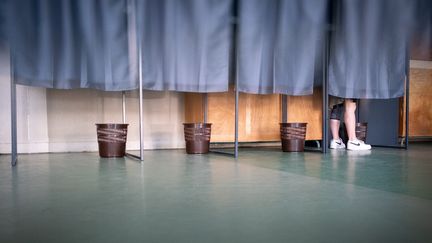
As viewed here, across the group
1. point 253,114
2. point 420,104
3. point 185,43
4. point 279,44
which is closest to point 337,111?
point 253,114

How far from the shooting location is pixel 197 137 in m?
3.14

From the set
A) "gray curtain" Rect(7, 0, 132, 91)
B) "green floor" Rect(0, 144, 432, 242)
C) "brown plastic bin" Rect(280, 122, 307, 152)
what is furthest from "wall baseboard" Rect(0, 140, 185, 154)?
"brown plastic bin" Rect(280, 122, 307, 152)

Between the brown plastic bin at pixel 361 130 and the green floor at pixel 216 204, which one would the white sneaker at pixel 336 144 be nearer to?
the brown plastic bin at pixel 361 130

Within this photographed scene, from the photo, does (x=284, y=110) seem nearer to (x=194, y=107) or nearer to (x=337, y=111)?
(x=337, y=111)

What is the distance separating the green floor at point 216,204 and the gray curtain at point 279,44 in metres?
1.15

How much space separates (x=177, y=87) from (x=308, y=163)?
4.04 ft

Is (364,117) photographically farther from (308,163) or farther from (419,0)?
(308,163)

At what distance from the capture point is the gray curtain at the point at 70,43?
95.4 inches

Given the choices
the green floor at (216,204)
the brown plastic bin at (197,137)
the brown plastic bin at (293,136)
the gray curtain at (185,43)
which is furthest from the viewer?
the brown plastic bin at (293,136)

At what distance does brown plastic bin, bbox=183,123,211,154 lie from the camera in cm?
313

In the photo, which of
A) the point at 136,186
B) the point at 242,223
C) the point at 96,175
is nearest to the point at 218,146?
the point at 96,175

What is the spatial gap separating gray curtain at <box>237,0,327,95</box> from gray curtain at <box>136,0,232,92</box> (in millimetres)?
164

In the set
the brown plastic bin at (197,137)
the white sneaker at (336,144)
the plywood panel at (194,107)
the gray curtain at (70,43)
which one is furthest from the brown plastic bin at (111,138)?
the white sneaker at (336,144)

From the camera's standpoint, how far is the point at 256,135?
3574 mm
